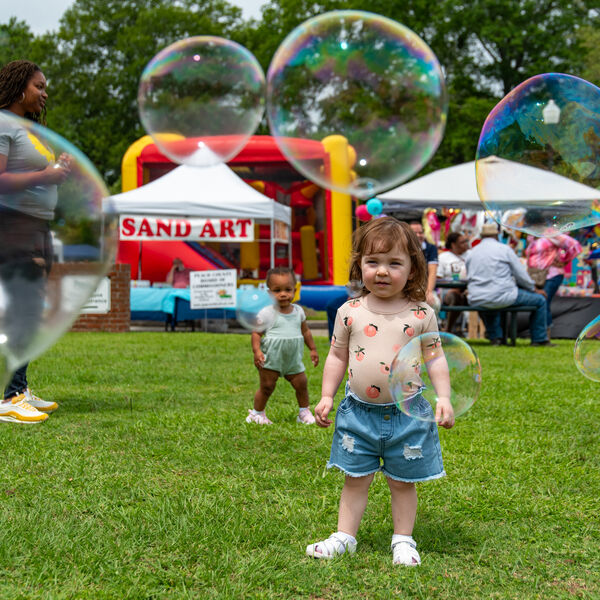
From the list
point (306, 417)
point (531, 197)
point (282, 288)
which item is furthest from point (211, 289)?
point (531, 197)

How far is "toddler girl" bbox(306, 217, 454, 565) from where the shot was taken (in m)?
2.67

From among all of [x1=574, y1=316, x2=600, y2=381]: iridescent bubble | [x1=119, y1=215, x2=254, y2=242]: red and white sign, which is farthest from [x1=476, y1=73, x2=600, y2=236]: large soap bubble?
[x1=119, y1=215, x2=254, y2=242]: red and white sign

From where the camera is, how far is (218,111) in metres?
6.55

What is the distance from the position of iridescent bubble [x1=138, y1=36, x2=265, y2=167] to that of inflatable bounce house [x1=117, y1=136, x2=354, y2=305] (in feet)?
24.8

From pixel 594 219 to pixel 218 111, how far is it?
3550mm

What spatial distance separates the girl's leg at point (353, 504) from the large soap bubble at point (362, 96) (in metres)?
2.58

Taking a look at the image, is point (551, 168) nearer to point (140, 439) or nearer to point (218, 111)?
point (140, 439)

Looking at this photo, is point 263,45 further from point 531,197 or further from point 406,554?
point 406,554

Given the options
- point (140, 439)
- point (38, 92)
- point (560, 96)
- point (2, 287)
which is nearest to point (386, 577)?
point (2, 287)

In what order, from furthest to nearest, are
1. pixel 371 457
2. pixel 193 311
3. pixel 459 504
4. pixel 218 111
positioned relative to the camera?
pixel 193 311 < pixel 218 111 < pixel 459 504 < pixel 371 457

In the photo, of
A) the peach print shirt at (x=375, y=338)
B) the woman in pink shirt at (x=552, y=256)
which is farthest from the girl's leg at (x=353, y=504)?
the woman in pink shirt at (x=552, y=256)

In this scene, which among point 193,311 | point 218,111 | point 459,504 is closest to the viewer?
point 459,504

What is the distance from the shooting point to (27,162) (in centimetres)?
293

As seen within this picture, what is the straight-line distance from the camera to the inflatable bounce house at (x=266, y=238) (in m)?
15.4
